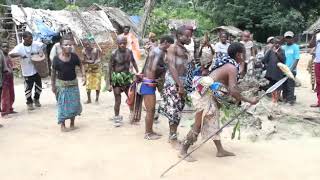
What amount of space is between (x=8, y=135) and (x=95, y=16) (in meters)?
11.8

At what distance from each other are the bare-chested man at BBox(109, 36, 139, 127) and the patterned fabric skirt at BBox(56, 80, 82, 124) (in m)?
0.65

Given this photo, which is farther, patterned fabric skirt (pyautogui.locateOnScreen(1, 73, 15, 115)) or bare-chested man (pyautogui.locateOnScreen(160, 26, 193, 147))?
patterned fabric skirt (pyautogui.locateOnScreen(1, 73, 15, 115))

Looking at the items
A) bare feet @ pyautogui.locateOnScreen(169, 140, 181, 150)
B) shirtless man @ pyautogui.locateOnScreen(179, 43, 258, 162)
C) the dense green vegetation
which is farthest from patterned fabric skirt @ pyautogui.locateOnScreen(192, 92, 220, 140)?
the dense green vegetation

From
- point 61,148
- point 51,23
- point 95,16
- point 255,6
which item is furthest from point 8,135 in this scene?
point 255,6

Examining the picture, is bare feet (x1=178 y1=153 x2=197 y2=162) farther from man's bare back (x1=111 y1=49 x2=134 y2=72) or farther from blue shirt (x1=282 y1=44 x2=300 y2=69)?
blue shirt (x1=282 y1=44 x2=300 y2=69)

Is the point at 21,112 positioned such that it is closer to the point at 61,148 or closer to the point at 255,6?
the point at 61,148

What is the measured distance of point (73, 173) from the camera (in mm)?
5391

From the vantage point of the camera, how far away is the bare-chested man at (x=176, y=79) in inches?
234

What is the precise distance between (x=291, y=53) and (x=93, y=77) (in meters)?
4.16

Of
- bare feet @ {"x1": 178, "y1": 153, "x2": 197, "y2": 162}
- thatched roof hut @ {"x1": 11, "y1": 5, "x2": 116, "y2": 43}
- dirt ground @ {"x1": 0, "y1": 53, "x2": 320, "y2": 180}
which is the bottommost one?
dirt ground @ {"x1": 0, "y1": 53, "x2": 320, "y2": 180}

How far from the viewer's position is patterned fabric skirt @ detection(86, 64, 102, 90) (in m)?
10.0

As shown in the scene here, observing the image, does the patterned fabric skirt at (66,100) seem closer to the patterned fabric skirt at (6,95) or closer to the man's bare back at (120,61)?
the man's bare back at (120,61)

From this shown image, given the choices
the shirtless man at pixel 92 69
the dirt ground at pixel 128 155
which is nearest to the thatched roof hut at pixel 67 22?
the shirtless man at pixel 92 69

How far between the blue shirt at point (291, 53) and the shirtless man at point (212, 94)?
14.3 feet
